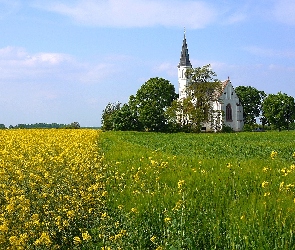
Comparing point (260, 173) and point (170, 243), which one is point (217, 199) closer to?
point (170, 243)

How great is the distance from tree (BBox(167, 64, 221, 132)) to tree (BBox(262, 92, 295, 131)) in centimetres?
2402

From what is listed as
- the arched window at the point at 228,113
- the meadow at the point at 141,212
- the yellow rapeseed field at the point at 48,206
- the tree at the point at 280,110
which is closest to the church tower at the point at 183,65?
the arched window at the point at 228,113

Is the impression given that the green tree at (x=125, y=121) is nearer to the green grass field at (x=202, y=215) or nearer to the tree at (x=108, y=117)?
the tree at (x=108, y=117)

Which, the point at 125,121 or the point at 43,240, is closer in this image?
the point at 43,240

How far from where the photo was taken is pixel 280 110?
84.1m

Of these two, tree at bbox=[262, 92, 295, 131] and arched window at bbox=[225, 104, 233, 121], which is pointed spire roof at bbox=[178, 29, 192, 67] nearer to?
arched window at bbox=[225, 104, 233, 121]

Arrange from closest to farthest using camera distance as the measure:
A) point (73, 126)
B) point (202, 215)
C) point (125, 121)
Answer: point (202, 215)
point (125, 121)
point (73, 126)

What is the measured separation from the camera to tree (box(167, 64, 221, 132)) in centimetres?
6216

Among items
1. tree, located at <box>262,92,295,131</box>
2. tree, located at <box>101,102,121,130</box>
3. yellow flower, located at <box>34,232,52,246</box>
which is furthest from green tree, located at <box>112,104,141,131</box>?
yellow flower, located at <box>34,232,52,246</box>

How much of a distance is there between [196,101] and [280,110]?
90.1 feet

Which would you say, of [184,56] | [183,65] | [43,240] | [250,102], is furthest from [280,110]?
[43,240]

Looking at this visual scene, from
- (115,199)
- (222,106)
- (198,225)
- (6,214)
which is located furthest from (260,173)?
(222,106)

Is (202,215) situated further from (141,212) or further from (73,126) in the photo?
(73,126)

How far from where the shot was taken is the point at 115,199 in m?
7.78
